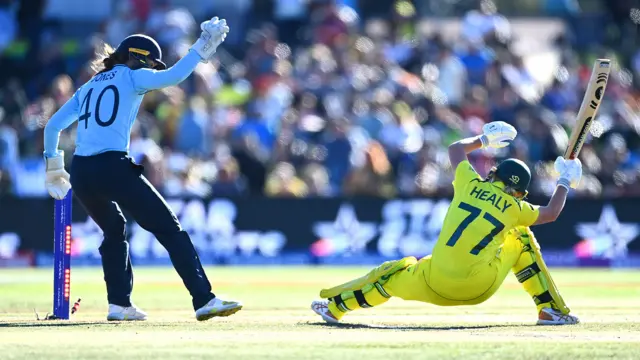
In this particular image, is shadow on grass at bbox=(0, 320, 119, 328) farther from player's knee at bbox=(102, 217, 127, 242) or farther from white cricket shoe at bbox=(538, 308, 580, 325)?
white cricket shoe at bbox=(538, 308, 580, 325)

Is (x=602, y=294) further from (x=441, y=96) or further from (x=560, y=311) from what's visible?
(x=441, y=96)

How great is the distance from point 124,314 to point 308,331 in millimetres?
1670

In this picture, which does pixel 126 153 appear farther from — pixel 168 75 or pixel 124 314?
pixel 124 314

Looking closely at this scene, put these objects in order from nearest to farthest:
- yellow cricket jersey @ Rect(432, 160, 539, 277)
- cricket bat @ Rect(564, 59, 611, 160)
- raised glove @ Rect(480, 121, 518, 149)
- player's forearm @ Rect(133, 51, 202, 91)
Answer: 1. player's forearm @ Rect(133, 51, 202, 91)
2. yellow cricket jersey @ Rect(432, 160, 539, 277)
3. raised glove @ Rect(480, 121, 518, 149)
4. cricket bat @ Rect(564, 59, 611, 160)

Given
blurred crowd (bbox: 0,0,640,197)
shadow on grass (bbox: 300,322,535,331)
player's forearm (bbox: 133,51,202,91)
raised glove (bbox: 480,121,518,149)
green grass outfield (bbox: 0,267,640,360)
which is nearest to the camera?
green grass outfield (bbox: 0,267,640,360)

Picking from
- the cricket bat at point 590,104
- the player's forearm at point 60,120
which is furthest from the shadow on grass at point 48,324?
the cricket bat at point 590,104

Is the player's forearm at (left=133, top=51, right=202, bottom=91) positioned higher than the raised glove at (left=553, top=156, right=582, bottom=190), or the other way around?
the player's forearm at (left=133, top=51, right=202, bottom=91)

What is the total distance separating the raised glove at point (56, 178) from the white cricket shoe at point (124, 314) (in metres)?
0.95

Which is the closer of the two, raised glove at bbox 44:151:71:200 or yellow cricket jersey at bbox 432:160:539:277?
yellow cricket jersey at bbox 432:160:539:277

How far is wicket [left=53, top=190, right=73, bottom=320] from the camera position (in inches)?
375

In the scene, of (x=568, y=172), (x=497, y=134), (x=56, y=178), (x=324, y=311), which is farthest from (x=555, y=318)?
(x=56, y=178)

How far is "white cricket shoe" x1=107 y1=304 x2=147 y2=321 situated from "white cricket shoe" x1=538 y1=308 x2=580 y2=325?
2994 mm

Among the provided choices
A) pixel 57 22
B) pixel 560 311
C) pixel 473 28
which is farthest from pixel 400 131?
pixel 560 311

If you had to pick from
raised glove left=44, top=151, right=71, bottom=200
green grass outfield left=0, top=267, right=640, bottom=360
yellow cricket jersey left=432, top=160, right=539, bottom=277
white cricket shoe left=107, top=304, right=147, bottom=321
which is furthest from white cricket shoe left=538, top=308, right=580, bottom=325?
raised glove left=44, top=151, right=71, bottom=200
